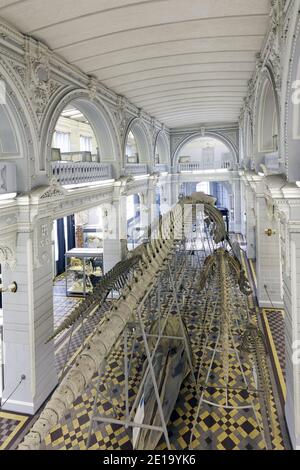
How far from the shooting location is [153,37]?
18.9 feet

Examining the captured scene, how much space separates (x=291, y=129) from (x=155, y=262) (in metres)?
2.77

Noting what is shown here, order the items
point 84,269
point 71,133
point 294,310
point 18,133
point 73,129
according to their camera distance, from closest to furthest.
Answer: point 294,310 → point 18,133 → point 84,269 → point 71,133 → point 73,129

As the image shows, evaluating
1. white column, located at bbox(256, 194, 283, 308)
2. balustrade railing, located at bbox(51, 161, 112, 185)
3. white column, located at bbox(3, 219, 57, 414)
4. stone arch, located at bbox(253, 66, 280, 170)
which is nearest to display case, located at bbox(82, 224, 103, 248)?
balustrade railing, located at bbox(51, 161, 112, 185)

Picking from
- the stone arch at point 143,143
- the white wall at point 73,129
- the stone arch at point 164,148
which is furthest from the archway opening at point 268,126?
the stone arch at point 164,148

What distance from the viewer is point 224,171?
60.2 feet

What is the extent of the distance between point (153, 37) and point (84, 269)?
24.2 feet

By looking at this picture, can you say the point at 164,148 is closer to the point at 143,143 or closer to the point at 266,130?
the point at 143,143

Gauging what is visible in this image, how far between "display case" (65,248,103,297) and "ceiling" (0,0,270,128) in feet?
17.6

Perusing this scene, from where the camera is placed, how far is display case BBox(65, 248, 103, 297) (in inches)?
440

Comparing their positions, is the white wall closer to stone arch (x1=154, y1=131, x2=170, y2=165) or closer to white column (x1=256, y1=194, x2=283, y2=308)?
stone arch (x1=154, y1=131, x2=170, y2=165)

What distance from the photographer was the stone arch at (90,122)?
6145 mm

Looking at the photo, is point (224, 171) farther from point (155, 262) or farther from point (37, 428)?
point (37, 428)

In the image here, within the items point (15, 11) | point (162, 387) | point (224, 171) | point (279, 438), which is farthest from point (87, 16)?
point (224, 171)

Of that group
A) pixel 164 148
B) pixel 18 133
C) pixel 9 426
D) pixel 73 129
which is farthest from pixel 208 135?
pixel 9 426
